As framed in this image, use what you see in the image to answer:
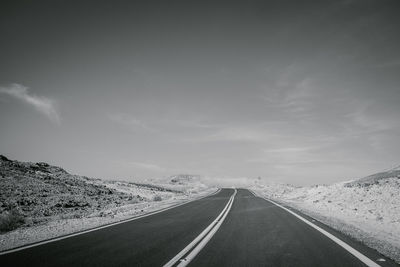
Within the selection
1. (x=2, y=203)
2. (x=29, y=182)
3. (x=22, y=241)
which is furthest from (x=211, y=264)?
(x=29, y=182)

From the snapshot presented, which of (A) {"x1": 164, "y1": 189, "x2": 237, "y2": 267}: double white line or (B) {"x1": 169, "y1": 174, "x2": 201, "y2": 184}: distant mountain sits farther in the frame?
(B) {"x1": 169, "y1": 174, "x2": 201, "y2": 184}: distant mountain

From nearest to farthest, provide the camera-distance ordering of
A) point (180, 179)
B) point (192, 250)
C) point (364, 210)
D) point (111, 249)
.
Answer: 1. point (192, 250)
2. point (111, 249)
3. point (364, 210)
4. point (180, 179)

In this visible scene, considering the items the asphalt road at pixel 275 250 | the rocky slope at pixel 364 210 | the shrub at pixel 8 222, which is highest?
the rocky slope at pixel 364 210

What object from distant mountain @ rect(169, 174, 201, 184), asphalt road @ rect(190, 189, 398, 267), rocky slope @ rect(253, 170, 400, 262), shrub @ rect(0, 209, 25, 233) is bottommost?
shrub @ rect(0, 209, 25, 233)

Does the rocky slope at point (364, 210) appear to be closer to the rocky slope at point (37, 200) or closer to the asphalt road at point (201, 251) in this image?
the asphalt road at point (201, 251)

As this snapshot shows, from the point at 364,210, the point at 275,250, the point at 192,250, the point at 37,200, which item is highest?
the point at 364,210

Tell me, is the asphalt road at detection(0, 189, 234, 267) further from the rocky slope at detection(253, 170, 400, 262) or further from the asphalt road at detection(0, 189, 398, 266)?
the rocky slope at detection(253, 170, 400, 262)

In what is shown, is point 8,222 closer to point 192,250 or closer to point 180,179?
point 192,250

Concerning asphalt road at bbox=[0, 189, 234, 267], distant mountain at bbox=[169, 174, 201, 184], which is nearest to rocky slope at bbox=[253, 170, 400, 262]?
asphalt road at bbox=[0, 189, 234, 267]

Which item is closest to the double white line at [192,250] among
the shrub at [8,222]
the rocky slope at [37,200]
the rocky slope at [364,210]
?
the rocky slope at [364,210]

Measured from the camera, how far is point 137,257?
566cm

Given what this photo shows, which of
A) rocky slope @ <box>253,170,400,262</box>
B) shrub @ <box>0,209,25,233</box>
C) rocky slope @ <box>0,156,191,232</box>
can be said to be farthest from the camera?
rocky slope @ <box>0,156,191,232</box>

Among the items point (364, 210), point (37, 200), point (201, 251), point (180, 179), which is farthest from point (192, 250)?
point (180, 179)

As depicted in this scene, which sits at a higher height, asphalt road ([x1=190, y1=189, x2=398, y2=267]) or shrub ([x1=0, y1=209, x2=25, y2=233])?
asphalt road ([x1=190, y1=189, x2=398, y2=267])
